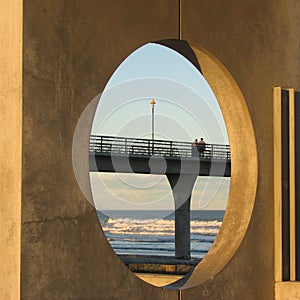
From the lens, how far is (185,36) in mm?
6723

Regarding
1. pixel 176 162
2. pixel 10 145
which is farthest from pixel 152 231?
pixel 10 145

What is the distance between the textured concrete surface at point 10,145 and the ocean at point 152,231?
34.4 metres

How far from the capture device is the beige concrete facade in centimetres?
530

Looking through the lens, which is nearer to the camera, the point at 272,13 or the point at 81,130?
the point at 81,130

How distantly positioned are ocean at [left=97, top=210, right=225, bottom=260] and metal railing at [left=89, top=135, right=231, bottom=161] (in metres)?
7.32

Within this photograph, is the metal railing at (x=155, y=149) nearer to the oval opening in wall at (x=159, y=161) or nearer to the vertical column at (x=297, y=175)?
the oval opening in wall at (x=159, y=161)

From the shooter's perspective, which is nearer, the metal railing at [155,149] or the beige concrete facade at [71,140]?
the beige concrete facade at [71,140]

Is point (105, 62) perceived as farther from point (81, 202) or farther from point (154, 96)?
point (154, 96)

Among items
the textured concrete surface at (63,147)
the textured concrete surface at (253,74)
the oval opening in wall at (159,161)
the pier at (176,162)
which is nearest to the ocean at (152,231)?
the oval opening in wall at (159,161)

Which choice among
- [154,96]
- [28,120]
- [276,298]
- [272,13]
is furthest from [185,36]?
[154,96]

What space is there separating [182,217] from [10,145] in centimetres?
2800

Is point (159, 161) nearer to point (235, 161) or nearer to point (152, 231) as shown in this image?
point (152, 231)

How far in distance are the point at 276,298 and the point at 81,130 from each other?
2.81 m

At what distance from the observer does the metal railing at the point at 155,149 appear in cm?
2989
